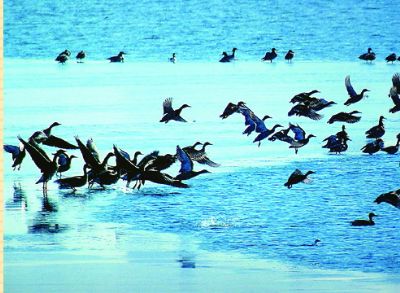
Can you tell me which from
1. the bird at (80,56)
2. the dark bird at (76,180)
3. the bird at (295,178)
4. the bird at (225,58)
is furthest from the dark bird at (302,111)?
the bird at (80,56)

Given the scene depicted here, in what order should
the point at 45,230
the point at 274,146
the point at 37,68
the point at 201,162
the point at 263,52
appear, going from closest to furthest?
the point at 45,230 → the point at 201,162 → the point at 274,146 → the point at 37,68 → the point at 263,52

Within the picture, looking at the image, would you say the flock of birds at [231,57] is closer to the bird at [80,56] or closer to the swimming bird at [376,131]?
the bird at [80,56]

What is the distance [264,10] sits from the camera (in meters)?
14.4

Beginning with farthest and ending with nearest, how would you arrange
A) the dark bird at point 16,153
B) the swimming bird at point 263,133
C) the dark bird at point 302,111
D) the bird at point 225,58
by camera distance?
1. the bird at point 225,58
2. the dark bird at point 302,111
3. the swimming bird at point 263,133
4. the dark bird at point 16,153

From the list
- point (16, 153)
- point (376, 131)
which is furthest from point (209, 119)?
point (16, 153)

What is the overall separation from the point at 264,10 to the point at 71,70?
13.9 feet

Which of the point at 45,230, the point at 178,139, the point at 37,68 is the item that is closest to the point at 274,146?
the point at 178,139

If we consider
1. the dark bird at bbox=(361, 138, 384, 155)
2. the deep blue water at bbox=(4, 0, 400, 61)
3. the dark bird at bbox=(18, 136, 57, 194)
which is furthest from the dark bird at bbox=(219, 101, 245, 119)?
the deep blue water at bbox=(4, 0, 400, 61)

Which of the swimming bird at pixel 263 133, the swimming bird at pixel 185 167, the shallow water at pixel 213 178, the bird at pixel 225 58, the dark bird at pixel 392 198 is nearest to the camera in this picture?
the shallow water at pixel 213 178

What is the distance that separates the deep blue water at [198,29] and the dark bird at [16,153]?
3715mm

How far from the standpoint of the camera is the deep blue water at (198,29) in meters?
11.6

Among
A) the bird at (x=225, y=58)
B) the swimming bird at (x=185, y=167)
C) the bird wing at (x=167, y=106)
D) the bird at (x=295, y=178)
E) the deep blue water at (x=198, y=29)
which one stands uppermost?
the deep blue water at (x=198, y=29)

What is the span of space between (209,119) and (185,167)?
1932 millimetres

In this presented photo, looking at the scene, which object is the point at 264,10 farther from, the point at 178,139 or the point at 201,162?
the point at 201,162
